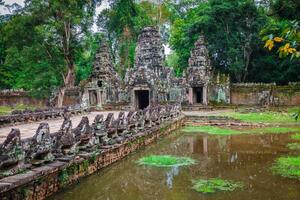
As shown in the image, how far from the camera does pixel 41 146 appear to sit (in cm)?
795

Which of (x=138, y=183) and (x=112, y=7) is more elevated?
(x=112, y=7)

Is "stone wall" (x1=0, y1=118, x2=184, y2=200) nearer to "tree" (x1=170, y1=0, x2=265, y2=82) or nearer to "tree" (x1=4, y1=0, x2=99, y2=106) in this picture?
"tree" (x1=4, y1=0, x2=99, y2=106)

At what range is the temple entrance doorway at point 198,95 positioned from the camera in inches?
1351

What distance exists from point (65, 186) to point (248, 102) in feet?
92.9

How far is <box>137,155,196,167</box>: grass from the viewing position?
11.3m

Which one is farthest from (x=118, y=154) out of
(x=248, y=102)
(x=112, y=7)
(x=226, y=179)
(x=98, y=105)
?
(x=112, y=7)

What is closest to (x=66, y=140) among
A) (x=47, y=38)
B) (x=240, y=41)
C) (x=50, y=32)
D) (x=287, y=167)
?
(x=287, y=167)

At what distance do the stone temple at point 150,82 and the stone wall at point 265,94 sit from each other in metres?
1.40

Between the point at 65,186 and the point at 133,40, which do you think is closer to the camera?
the point at 65,186

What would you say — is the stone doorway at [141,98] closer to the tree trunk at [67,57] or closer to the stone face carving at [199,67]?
the stone face carving at [199,67]

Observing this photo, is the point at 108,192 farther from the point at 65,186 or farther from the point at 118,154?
the point at 118,154

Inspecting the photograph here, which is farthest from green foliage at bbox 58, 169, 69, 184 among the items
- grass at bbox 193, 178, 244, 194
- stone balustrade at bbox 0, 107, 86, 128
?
stone balustrade at bbox 0, 107, 86, 128

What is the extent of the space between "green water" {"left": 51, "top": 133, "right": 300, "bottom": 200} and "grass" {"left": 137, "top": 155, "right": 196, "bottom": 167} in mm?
325

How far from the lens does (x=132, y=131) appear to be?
48.1 ft
